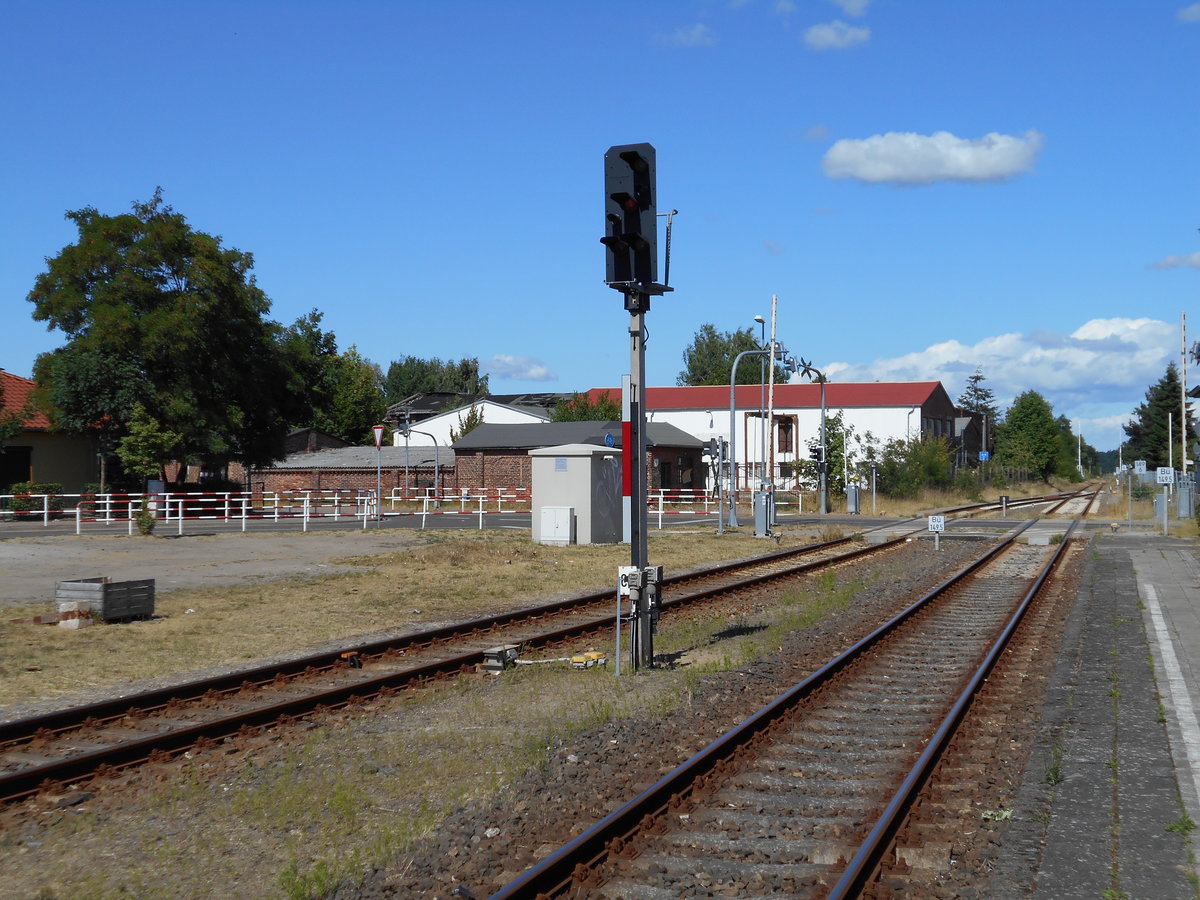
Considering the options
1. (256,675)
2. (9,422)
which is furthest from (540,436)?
(256,675)

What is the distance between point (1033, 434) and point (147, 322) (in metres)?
81.4

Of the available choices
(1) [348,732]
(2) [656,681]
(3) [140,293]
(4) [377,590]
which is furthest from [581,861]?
(3) [140,293]

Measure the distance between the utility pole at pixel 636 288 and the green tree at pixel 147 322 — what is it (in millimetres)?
35123

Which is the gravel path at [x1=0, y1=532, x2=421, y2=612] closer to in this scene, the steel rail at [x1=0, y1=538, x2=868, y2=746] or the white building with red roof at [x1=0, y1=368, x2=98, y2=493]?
the steel rail at [x1=0, y1=538, x2=868, y2=746]

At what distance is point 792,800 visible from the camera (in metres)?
7.32

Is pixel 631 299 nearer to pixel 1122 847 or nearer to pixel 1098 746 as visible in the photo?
pixel 1098 746

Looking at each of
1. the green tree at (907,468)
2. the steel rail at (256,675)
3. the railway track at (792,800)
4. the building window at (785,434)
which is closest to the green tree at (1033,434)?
the building window at (785,434)

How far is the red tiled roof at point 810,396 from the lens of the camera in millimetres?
83125

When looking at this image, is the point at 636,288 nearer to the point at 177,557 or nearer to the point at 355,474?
the point at 177,557

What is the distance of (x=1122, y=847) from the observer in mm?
6301

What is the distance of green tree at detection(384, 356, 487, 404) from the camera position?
14238cm

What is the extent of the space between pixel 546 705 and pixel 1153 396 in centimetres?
12099

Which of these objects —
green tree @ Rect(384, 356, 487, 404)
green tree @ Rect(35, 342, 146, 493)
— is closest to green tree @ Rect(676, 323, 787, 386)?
green tree @ Rect(384, 356, 487, 404)

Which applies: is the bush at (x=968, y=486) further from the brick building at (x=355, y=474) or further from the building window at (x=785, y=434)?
the brick building at (x=355, y=474)
